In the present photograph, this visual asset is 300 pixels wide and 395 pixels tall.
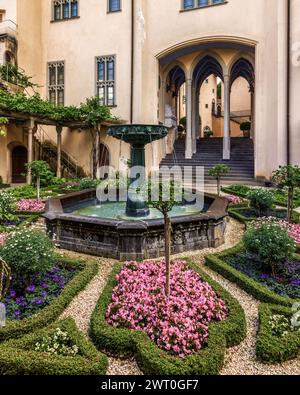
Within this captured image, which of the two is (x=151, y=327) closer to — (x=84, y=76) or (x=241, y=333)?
(x=241, y=333)

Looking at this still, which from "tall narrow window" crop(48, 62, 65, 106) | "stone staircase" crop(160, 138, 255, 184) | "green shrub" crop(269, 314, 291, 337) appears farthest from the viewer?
"tall narrow window" crop(48, 62, 65, 106)

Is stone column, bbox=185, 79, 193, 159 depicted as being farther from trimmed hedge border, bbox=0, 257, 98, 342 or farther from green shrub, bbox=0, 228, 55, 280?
green shrub, bbox=0, 228, 55, 280

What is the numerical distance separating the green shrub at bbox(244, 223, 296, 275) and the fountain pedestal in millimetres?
2311

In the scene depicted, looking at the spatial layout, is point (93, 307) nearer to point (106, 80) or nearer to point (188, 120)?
point (188, 120)

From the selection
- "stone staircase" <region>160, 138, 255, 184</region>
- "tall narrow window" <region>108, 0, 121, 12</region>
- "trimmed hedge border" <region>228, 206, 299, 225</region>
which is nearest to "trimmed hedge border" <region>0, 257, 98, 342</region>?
"trimmed hedge border" <region>228, 206, 299, 225</region>

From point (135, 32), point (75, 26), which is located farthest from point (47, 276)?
point (75, 26)

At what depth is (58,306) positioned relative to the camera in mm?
3561

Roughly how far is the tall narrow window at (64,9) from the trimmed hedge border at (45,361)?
19031mm

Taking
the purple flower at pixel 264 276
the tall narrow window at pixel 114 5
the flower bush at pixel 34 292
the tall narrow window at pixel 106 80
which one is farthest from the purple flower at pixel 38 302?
the tall narrow window at pixel 114 5

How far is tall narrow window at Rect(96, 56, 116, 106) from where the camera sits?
16.7 meters

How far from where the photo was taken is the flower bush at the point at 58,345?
2.82 meters

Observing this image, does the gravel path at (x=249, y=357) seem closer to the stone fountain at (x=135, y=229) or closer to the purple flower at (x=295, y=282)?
the purple flower at (x=295, y=282)

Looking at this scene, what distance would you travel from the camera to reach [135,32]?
51.8ft

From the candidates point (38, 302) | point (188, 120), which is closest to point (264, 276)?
point (38, 302)
